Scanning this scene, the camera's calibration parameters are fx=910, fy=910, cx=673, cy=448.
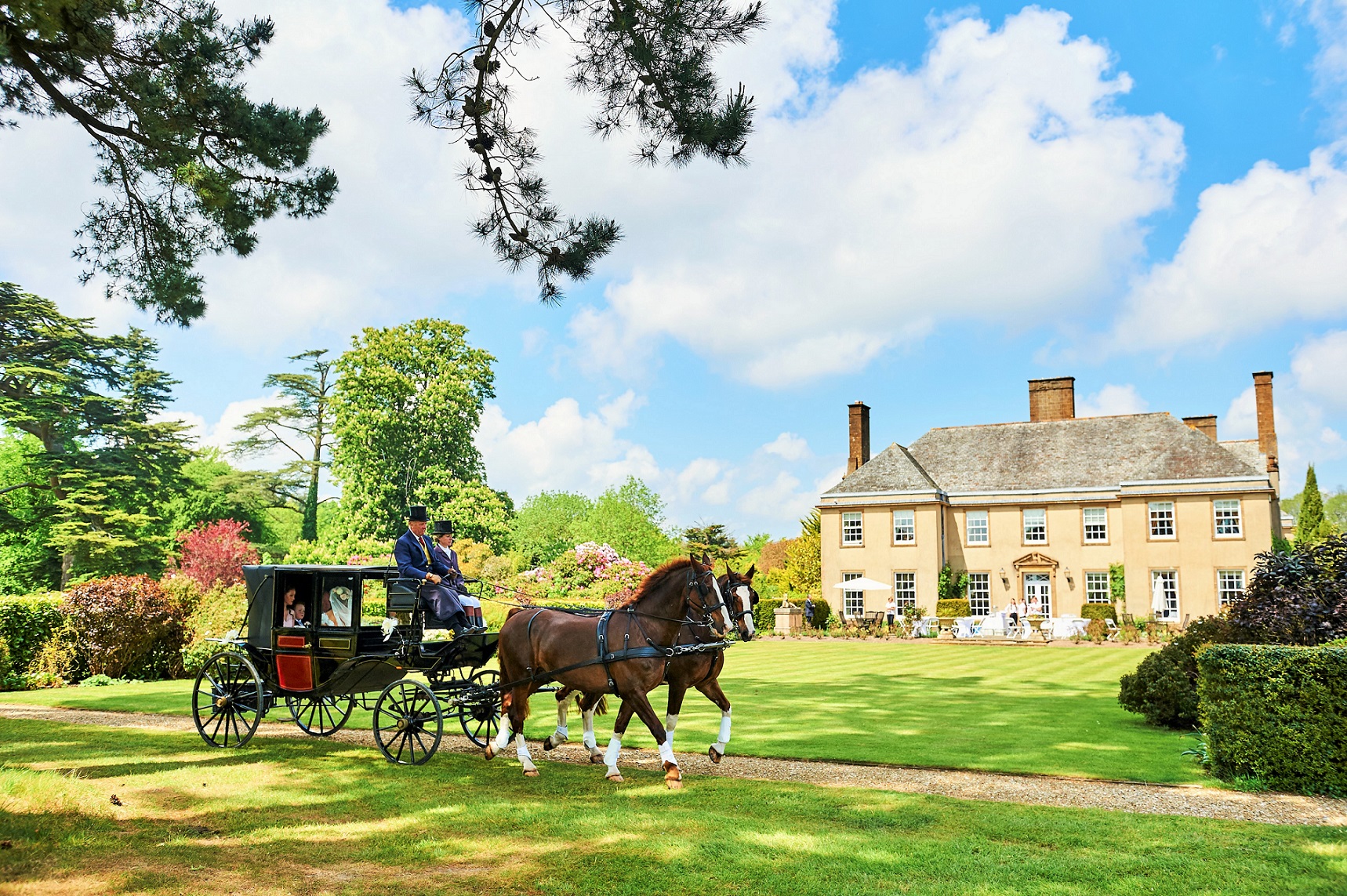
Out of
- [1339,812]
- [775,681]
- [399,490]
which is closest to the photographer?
[1339,812]

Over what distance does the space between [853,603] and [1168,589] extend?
1259cm

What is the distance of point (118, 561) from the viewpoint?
40.9 metres

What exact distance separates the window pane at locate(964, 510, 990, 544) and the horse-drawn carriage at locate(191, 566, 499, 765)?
110 feet

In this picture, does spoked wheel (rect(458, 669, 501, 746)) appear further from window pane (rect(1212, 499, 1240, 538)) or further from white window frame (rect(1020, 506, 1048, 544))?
window pane (rect(1212, 499, 1240, 538))

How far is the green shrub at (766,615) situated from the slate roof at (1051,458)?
19.9ft

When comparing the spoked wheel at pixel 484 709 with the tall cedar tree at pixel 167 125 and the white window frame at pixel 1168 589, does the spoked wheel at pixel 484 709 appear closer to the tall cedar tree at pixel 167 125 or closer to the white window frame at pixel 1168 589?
the tall cedar tree at pixel 167 125

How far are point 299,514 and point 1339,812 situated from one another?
59.2 metres

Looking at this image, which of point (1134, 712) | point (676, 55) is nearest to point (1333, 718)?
point (1134, 712)

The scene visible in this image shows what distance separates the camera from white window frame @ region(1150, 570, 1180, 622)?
117 feet

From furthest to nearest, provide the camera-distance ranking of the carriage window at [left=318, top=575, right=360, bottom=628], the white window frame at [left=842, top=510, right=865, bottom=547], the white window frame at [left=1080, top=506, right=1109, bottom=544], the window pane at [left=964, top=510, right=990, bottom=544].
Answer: the white window frame at [left=842, top=510, right=865, bottom=547] < the window pane at [left=964, top=510, right=990, bottom=544] < the white window frame at [left=1080, top=506, right=1109, bottom=544] < the carriage window at [left=318, top=575, right=360, bottom=628]

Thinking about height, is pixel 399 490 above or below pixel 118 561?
above

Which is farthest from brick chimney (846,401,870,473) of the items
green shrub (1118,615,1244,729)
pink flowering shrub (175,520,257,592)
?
green shrub (1118,615,1244,729)

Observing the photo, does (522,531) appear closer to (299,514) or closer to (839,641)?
(299,514)

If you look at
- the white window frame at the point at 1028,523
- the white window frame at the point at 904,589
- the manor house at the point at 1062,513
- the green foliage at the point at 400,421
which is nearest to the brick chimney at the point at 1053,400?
the manor house at the point at 1062,513
